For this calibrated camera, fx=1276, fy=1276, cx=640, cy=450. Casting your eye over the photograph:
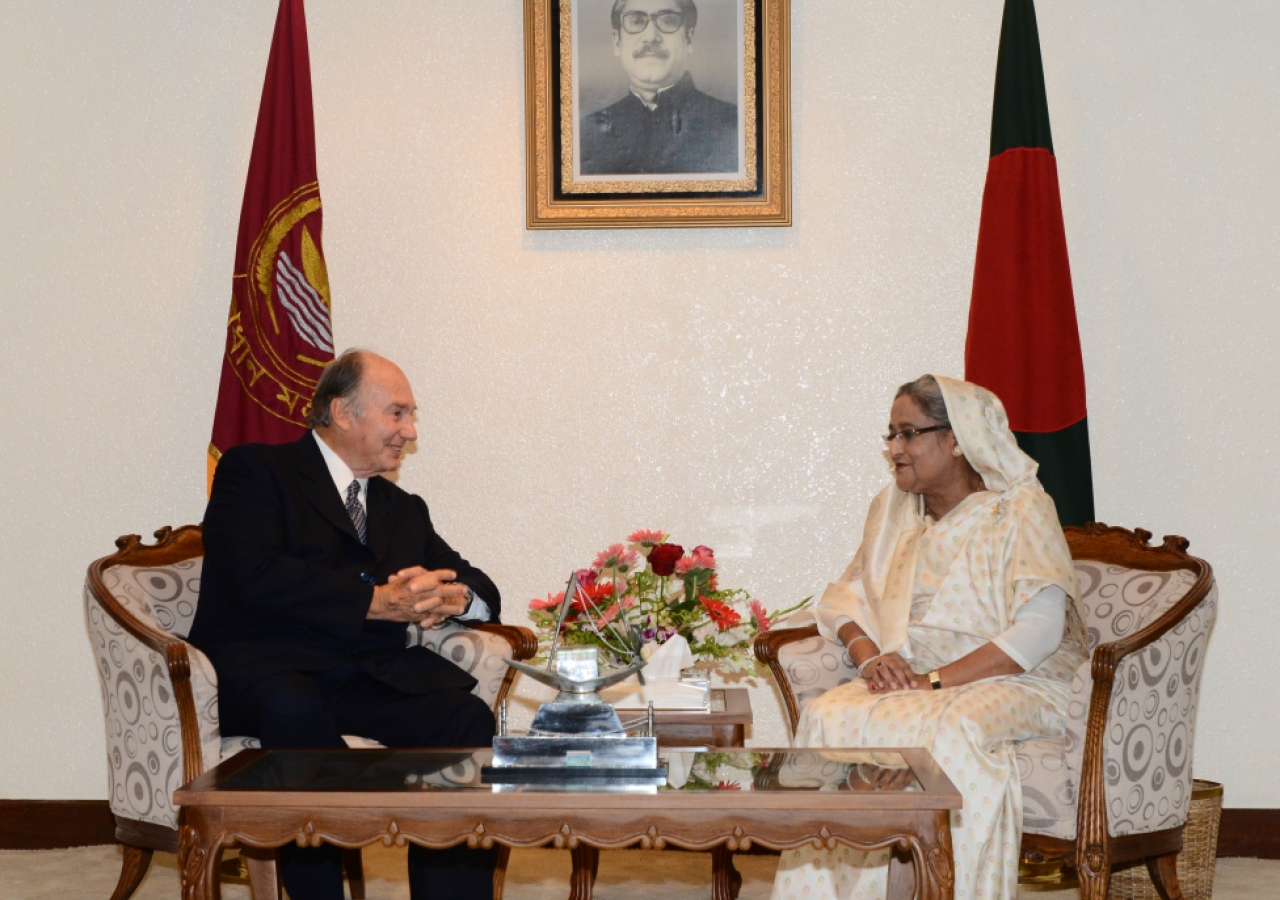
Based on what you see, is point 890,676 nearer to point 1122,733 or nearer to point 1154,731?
point 1122,733

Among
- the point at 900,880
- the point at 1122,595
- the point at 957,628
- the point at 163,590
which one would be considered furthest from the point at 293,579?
the point at 1122,595

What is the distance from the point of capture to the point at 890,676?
3.90 metres

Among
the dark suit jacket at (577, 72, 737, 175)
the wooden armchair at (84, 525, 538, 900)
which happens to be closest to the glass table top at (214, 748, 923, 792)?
the wooden armchair at (84, 525, 538, 900)

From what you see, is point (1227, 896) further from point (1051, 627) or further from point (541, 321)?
point (541, 321)

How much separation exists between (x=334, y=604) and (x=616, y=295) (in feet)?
6.62

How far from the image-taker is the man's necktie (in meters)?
4.28

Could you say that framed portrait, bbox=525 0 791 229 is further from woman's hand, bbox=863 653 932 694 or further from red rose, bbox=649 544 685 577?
woman's hand, bbox=863 653 932 694

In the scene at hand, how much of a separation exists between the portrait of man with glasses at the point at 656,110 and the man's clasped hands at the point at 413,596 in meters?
2.11

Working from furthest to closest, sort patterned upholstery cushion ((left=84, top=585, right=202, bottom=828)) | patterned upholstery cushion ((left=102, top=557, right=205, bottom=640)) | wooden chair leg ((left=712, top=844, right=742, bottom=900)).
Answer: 1. wooden chair leg ((left=712, top=844, right=742, bottom=900))
2. patterned upholstery cushion ((left=102, top=557, right=205, bottom=640))
3. patterned upholstery cushion ((left=84, top=585, right=202, bottom=828))

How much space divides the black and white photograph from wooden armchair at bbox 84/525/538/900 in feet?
6.92

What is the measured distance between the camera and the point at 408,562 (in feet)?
14.1

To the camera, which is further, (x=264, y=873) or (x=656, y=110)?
(x=656, y=110)

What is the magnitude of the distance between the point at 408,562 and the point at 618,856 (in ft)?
5.41

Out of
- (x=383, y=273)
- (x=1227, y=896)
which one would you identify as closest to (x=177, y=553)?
(x=383, y=273)
